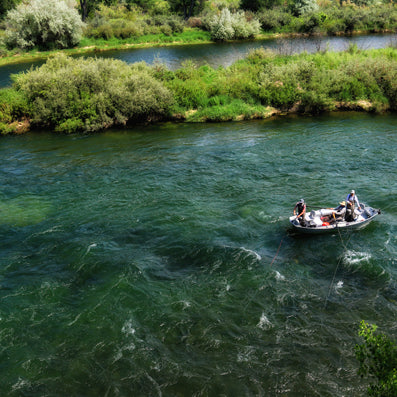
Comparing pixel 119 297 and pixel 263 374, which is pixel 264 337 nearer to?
pixel 263 374

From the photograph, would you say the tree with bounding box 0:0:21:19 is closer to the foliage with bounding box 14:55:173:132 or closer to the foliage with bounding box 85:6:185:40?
the foliage with bounding box 85:6:185:40

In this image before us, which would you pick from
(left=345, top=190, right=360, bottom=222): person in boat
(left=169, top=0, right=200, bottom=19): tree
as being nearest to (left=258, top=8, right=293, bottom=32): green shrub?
(left=169, top=0, right=200, bottom=19): tree

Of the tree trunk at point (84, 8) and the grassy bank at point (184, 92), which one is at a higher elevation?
the tree trunk at point (84, 8)

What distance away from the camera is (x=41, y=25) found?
246ft

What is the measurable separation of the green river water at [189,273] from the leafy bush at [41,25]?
2064 inches

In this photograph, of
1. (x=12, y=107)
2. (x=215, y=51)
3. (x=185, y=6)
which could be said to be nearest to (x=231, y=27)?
(x=215, y=51)

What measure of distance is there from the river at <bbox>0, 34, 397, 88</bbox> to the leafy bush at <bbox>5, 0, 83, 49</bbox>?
694cm

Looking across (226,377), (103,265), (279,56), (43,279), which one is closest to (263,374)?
(226,377)

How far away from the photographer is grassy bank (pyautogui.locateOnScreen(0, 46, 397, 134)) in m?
40.5

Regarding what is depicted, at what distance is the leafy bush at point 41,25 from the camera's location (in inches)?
2916

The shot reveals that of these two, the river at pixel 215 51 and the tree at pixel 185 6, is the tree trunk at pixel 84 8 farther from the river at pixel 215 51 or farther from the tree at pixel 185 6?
the river at pixel 215 51

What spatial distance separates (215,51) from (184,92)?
118 ft

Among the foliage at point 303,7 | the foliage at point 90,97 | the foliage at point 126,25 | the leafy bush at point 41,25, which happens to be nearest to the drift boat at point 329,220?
the foliage at point 90,97

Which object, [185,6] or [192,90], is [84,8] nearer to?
[185,6]
